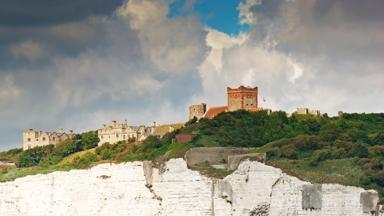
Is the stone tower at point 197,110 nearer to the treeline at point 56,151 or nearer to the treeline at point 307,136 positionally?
the treeline at point 56,151

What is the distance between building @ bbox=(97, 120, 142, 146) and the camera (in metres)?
98.0

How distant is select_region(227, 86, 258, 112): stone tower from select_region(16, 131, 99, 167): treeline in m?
13.9

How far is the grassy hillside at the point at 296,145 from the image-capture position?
171 ft

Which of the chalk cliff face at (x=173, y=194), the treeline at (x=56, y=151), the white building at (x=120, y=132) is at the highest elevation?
the white building at (x=120, y=132)

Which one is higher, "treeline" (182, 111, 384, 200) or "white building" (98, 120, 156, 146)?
"white building" (98, 120, 156, 146)

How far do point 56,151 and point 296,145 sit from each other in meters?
36.9

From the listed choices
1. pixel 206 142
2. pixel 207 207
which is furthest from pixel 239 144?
pixel 207 207

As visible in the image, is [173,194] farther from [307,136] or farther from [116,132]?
[116,132]

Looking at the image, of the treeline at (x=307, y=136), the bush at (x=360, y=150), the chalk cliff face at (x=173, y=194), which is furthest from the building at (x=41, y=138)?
the bush at (x=360, y=150)

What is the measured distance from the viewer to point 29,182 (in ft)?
195

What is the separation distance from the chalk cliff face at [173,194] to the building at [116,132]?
123 ft

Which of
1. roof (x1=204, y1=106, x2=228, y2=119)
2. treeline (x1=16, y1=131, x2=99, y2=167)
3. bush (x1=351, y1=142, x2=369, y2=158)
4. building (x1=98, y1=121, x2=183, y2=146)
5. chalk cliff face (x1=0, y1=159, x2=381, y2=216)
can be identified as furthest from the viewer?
building (x1=98, y1=121, x2=183, y2=146)

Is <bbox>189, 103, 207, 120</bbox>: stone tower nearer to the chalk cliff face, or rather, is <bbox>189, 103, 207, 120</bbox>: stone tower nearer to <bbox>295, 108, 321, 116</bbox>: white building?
<bbox>295, 108, 321, 116</bbox>: white building

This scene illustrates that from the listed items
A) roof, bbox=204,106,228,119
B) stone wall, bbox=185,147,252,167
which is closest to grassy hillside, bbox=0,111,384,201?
stone wall, bbox=185,147,252,167
